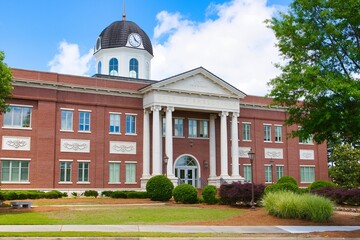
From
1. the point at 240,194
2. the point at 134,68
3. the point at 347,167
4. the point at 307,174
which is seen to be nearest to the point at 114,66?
the point at 134,68

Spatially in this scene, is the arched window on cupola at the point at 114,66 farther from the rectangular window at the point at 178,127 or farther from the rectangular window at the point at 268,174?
the rectangular window at the point at 268,174

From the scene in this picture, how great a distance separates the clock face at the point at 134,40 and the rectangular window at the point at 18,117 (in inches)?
644

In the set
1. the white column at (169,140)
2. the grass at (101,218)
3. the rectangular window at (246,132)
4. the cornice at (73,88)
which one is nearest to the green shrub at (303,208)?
the grass at (101,218)

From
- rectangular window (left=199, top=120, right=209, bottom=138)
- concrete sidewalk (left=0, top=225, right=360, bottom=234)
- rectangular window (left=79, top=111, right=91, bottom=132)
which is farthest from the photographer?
rectangular window (left=199, top=120, right=209, bottom=138)

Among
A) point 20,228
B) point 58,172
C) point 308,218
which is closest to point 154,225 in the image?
point 20,228

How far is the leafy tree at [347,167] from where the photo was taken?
5706cm

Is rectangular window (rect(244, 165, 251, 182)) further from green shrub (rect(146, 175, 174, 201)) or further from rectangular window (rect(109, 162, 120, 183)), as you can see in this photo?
green shrub (rect(146, 175, 174, 201))

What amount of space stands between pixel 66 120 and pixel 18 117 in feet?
13.0

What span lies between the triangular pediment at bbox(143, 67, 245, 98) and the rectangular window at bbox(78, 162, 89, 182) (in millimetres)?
8503

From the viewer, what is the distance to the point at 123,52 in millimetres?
49812

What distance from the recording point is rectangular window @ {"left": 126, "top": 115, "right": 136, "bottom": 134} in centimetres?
4169

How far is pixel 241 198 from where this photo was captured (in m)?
28.6

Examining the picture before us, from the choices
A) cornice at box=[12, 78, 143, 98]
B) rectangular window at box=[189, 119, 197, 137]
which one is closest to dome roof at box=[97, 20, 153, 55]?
cornice at box=[12, 78, 143, 98]

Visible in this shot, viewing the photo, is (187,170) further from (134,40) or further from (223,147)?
(134,40)
